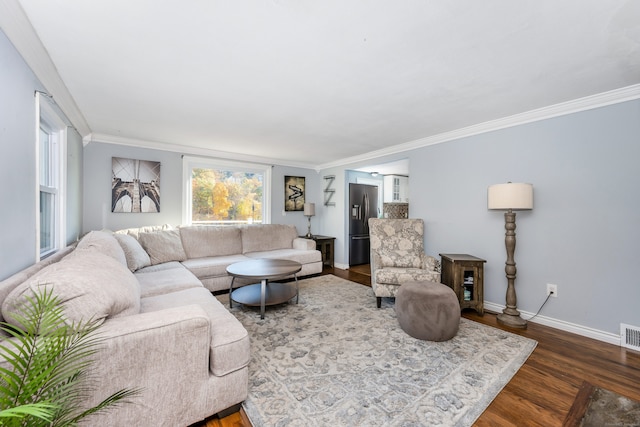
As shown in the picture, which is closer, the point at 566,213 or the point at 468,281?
the point at 566,213

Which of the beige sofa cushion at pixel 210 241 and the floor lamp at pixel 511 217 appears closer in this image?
the floor lamp at pixel 511 217

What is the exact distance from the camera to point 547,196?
104 inches

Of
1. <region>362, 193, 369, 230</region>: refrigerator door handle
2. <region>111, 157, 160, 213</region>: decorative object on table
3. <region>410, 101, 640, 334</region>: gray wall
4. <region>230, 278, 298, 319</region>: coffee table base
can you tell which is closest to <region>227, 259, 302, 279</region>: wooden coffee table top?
<region>230, 278, 298, 319</region>: coffee table base

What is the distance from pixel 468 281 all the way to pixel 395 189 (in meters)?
3.86

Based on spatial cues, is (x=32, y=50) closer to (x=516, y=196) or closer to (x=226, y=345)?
(x=226, y=345)

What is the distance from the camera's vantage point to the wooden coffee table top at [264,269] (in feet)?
8.98

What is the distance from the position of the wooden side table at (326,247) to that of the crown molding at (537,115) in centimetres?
210

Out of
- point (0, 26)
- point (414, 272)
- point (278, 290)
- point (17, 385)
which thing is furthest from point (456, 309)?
point (0, 26)

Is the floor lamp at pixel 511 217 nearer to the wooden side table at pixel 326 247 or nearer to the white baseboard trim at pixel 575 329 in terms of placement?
the white baseboard trim at pixel 575 329

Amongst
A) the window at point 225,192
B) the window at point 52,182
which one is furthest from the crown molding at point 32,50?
the window at point 225,192

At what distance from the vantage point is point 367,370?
1.87m

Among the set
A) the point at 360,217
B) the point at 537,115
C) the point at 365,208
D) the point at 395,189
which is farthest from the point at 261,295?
the point at 395,189

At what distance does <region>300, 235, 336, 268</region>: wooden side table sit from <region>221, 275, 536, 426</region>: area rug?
7.27 ft

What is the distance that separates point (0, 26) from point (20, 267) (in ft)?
4.35
